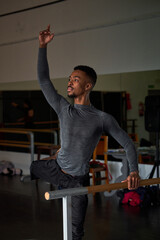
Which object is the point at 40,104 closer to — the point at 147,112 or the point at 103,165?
the point at 103,165

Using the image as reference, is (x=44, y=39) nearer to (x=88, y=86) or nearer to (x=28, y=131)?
(x=88, y=86)

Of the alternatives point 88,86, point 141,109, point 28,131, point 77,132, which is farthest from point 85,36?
point 77,132

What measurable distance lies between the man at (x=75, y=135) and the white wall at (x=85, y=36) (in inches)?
140

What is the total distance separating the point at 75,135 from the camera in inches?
86.1

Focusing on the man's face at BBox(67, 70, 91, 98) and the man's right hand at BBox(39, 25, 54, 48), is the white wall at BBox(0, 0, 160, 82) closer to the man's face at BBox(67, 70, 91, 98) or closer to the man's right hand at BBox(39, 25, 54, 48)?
the man's face at BBox(67, 70, 91, 98)

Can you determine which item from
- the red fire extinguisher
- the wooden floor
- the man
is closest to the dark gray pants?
the man

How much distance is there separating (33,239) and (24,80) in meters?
4.24

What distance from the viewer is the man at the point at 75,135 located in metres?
2.18

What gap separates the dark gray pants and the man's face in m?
0.41

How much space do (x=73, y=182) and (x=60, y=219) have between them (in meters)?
2.35

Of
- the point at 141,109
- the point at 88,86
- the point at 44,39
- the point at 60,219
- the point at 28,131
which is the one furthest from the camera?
the point at 28,131

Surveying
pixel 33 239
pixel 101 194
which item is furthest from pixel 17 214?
pixel 101 194

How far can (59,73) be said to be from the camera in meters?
6.89

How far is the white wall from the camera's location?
5727mm
